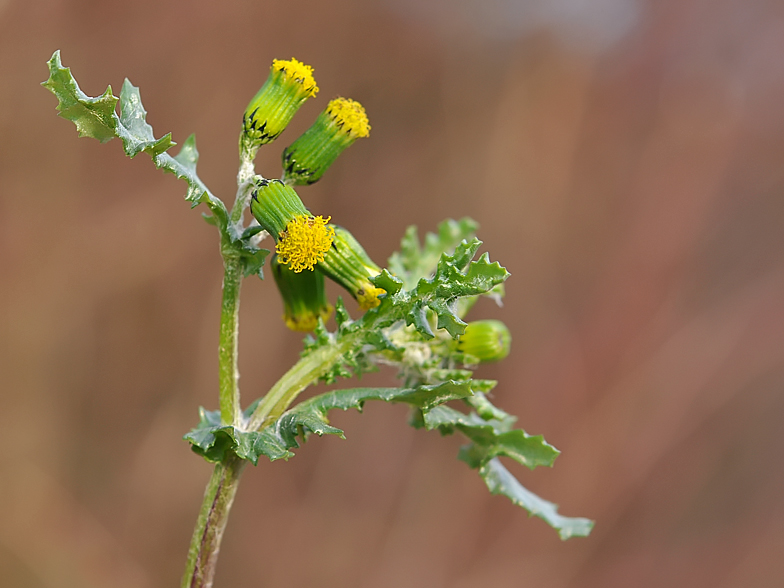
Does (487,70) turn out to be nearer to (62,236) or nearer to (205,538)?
(62,236)

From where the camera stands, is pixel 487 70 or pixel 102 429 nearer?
pixel 102 429

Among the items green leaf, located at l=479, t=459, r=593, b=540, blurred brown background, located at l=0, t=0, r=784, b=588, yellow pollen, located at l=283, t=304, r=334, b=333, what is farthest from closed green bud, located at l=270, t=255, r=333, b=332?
blurred brown background, located at l=0, t=0, r=784, b=588

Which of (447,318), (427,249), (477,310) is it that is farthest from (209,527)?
(477,310)

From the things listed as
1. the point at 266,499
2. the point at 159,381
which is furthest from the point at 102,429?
the point at 266,499

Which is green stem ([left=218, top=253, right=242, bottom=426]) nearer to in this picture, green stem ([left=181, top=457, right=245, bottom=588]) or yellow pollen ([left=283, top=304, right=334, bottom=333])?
green stem ([left=181, top=457, right=245, bottom=588])

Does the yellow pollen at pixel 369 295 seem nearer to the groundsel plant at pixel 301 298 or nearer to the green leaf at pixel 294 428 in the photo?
the groundsel plant at pixel 301 298

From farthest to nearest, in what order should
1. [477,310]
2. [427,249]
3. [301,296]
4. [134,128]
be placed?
Result: 1. [477,310]
2. [427,249]
3. [301,296]
4. [134,128]

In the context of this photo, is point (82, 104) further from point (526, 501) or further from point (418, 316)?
point (526, 501)
